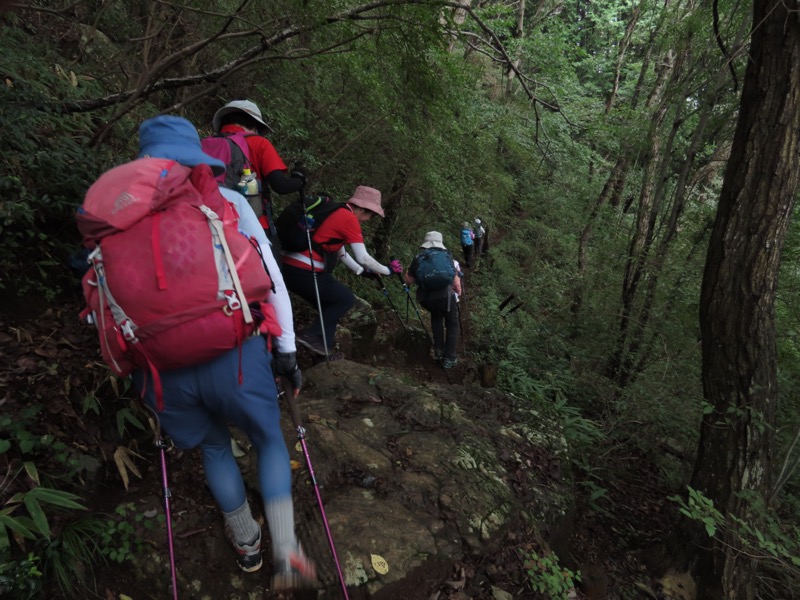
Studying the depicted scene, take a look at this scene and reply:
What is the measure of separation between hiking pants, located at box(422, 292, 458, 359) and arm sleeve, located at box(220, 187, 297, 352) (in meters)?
4.21

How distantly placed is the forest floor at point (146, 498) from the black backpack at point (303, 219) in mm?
1856

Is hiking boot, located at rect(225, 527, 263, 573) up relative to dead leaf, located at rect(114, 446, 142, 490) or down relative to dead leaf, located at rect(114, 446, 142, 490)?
down

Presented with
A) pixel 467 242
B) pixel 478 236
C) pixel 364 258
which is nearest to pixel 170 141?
pixel 364 258

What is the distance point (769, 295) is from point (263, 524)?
12.6ft

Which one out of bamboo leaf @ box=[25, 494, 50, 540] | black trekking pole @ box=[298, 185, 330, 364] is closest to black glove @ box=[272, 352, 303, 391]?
bamboo leaf @ box=[25, 494, 50, 540]

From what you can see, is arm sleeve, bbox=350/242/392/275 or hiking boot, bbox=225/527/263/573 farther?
arm sleeve, bbox=350/242/392/275

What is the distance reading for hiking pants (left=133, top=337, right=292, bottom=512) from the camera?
184 cm

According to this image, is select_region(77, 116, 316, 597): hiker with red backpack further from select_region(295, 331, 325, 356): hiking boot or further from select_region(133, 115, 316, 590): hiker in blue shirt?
select_region(295, 331, 325, 356): hiking boot

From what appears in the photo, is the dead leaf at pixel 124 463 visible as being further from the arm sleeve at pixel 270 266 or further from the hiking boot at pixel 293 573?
the arm sleeve at pixel 270 266

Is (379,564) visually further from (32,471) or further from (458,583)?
(32,471)

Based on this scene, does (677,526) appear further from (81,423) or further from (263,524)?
(81,423)

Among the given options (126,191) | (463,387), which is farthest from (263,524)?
(463,387)

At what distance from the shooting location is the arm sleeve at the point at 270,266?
6.73ft

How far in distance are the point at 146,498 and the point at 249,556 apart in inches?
32.9
